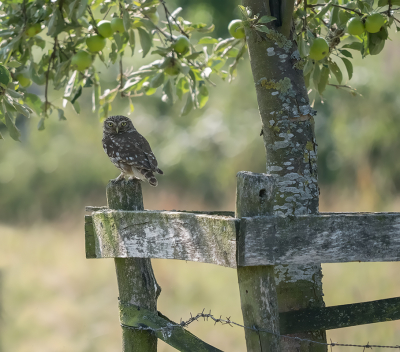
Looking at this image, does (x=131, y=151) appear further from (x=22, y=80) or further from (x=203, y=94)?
(x=22, y=80)

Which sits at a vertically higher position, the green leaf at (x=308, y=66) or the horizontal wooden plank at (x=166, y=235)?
the green leaf at (x=308, y=66)

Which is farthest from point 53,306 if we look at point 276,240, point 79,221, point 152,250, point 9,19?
point 276,240

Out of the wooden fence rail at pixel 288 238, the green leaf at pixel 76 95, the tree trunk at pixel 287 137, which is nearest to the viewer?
the wooden fence rail at pixel 288 238

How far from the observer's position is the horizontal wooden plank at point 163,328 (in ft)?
6.29

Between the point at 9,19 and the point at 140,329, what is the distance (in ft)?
6.38

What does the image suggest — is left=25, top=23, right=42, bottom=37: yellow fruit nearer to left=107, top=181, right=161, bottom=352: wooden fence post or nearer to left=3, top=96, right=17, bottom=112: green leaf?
left=3, top=96, right=17, bottom=112: green leaf

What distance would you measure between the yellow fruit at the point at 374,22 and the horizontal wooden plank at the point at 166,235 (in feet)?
4.40

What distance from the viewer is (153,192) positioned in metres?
10.4

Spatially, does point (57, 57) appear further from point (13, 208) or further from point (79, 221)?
point (13, 208)

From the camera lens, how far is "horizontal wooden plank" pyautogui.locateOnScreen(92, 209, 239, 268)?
1.65 meters

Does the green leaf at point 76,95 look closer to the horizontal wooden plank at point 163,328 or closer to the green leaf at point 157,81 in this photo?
the green leaf at point 157,81

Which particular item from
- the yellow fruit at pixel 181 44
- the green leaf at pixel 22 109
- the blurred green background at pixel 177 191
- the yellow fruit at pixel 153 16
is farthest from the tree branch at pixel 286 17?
the blurred green background at pixel 177 191

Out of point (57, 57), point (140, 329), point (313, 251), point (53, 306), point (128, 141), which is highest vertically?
point (57, 57)

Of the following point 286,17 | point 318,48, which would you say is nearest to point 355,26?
point 318,48
